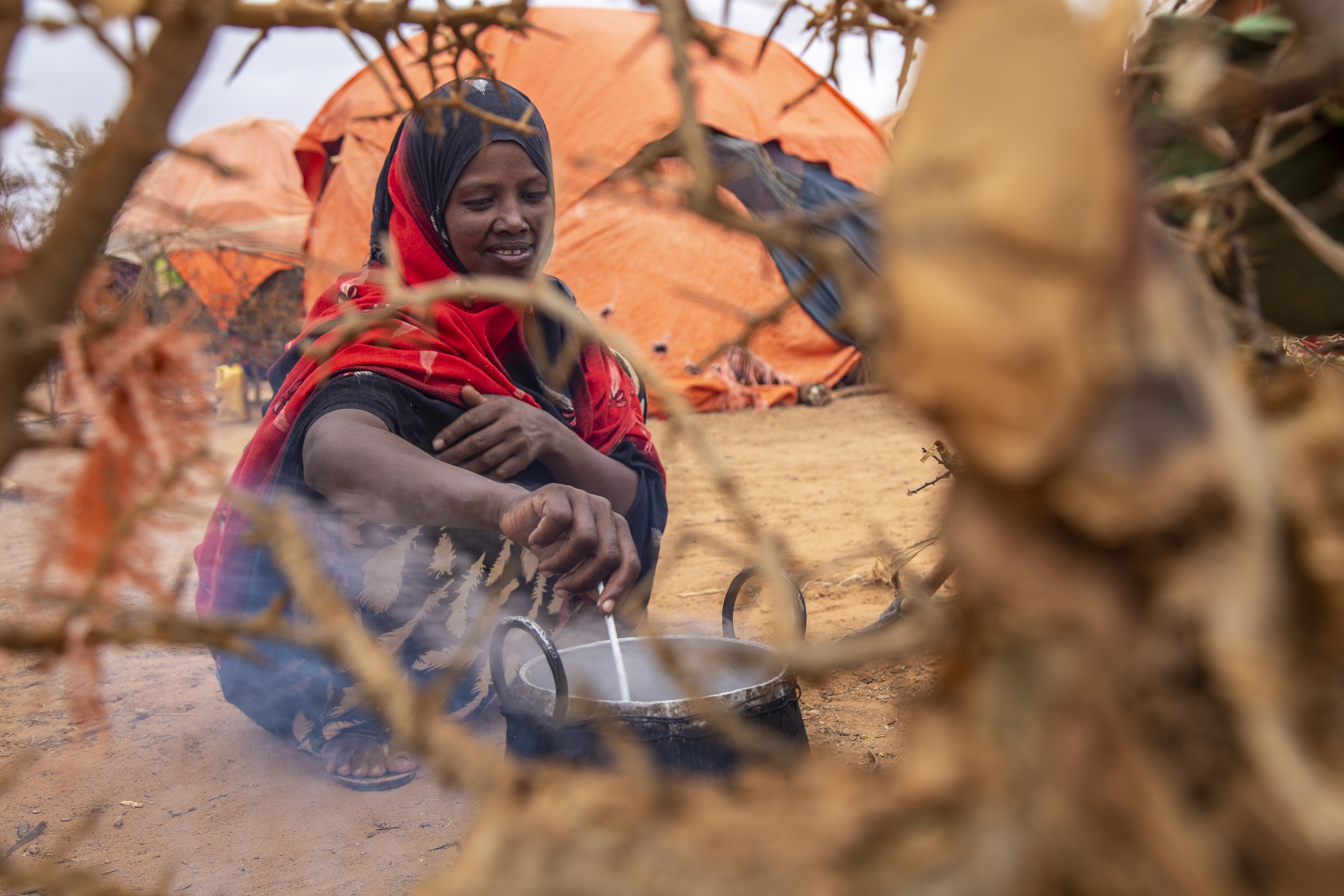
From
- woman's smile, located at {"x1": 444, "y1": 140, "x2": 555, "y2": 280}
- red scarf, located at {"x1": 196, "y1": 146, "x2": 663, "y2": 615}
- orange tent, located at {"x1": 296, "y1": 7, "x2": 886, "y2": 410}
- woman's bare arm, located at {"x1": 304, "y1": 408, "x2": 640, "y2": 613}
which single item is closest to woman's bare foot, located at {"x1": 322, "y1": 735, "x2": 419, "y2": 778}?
red scarf, located at {"x1": 196, "y1": 146, "x2": 663, "y2": 615}

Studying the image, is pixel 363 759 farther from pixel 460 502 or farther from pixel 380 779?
pixel 460 502

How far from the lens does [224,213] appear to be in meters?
10.0

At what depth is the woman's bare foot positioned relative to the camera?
207cm

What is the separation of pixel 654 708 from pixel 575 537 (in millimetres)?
407

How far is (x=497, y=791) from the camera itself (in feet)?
1.80

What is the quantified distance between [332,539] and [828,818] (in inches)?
71.6

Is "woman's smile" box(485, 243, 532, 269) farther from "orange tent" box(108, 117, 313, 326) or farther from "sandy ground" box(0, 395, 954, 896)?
"sandy ground" box(0, 395, 954, 896)

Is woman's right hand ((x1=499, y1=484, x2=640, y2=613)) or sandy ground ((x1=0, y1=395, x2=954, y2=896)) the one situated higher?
woman's right hand ((x1=499, y1=484, x2=640, y2=613))

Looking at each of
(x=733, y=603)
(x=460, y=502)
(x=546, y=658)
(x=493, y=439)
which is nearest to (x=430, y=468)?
(x=460, y=502)

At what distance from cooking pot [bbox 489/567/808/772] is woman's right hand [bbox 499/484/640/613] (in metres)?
0.14

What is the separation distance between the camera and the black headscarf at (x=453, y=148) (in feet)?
7.50

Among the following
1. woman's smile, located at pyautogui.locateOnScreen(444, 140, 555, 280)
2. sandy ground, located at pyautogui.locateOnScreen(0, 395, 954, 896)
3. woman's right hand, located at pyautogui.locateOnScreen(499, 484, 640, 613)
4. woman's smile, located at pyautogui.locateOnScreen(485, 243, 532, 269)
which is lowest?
sandy ground, located at pyautogui.locateOnScreen(0, 395, 954, 896)

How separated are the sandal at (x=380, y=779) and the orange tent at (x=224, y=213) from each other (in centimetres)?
107

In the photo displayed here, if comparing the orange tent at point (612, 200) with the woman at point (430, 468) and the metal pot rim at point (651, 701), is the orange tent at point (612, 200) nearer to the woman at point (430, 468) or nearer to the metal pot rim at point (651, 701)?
the woman at point (430, 468)
